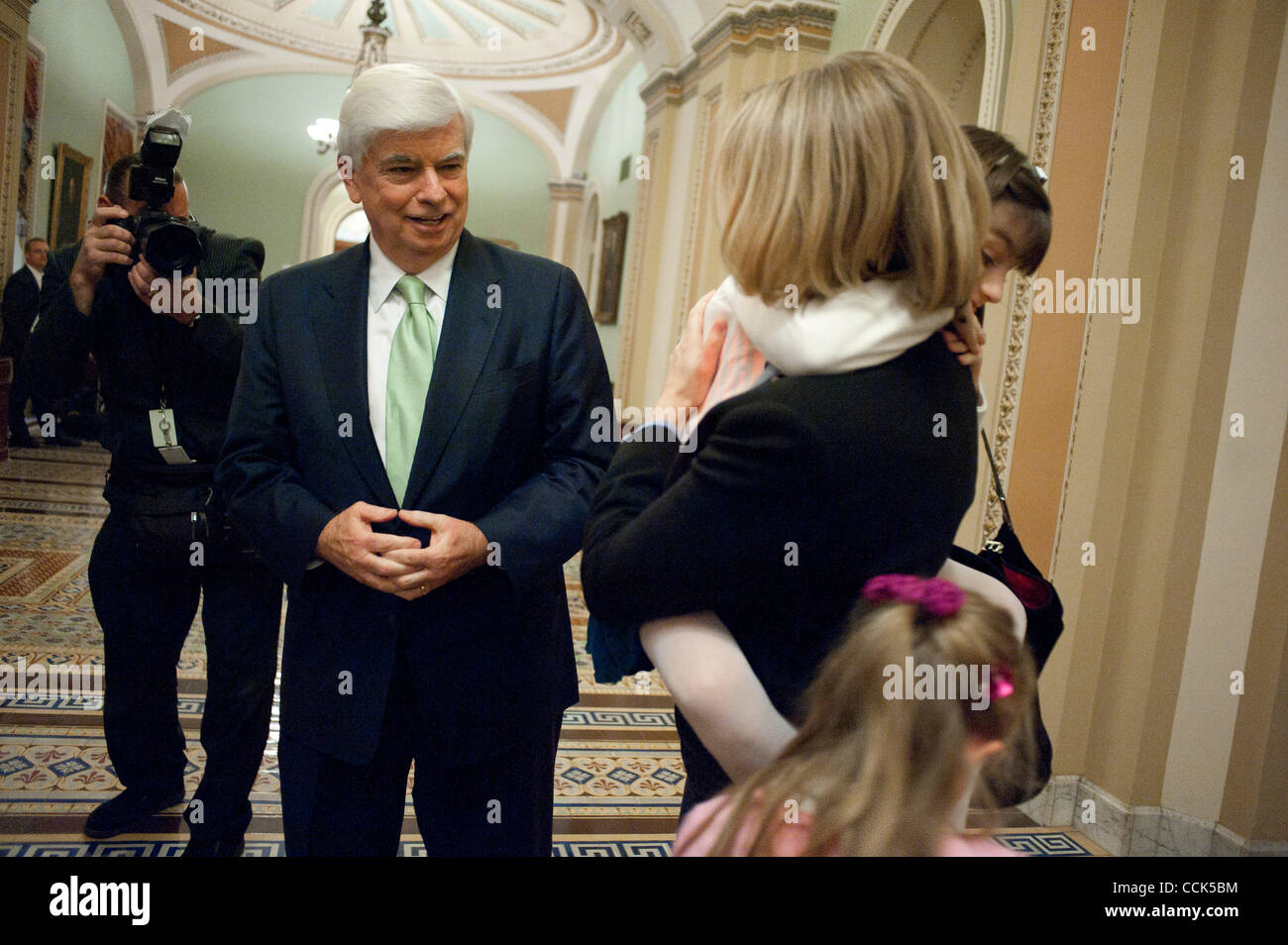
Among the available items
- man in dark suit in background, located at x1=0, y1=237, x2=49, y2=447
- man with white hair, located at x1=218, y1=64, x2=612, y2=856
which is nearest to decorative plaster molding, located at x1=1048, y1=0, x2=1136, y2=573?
man with white hair, located at x1=218, y1=64, x2=612, y2=856

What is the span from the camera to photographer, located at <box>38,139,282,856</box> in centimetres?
236

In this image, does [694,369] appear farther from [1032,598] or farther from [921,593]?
[1032,598]

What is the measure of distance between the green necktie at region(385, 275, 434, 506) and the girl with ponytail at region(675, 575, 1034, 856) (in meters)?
0.92

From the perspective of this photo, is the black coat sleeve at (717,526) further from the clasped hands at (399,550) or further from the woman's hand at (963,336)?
the clasped hands at (399,550)

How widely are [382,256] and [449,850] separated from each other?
109 cm

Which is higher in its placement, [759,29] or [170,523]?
[759,29]

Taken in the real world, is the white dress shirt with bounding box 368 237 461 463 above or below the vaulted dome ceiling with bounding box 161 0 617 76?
below

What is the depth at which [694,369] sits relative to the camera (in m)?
1.18

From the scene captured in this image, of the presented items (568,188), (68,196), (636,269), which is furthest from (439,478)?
(568,188)

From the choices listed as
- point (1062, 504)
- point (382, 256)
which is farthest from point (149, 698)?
point (1062, 504)

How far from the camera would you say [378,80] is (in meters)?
1.64

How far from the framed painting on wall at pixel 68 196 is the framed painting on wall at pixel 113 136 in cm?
35

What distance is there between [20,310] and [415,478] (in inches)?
281

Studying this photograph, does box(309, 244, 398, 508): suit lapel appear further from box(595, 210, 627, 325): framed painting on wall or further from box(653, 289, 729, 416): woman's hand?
box(595, 210, 627, 325): framed painting on wall
